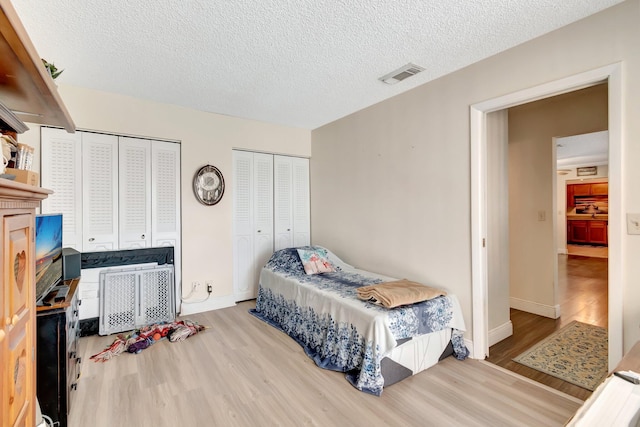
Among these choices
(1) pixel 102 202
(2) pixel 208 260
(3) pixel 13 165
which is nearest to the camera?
(3) pixel 13 165

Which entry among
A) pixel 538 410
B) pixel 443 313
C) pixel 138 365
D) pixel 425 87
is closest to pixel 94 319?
pixel 138 365

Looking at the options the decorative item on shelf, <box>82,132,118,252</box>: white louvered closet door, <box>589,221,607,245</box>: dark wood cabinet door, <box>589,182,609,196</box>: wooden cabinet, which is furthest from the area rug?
<box>589,182,609,196</box>: wooden cabinet

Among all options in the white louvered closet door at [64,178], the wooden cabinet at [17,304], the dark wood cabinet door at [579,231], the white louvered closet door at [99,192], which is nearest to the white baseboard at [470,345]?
the wooden cabinet at [17,304]

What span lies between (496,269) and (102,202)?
4034mm

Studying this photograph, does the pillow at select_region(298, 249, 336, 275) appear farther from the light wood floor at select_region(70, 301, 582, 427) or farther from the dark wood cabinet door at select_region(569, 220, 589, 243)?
the dark wood cabinet door at select_region(569, 220, 589, 243)

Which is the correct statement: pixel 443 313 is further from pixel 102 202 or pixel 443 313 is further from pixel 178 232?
pixel 102 202

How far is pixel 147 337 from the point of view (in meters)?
2.79

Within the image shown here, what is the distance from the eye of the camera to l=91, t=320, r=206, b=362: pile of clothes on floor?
8.39 ft

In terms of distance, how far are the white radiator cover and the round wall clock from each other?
0.89 m

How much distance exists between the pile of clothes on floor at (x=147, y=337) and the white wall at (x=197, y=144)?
496 mm

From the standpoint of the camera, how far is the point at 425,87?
2850mm

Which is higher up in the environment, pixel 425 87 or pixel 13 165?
pixel 425 87

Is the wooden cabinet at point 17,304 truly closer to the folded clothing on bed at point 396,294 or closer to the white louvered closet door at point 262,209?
the folded clothing on bed at point 396,294

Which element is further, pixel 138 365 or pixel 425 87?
pixel 425 87
